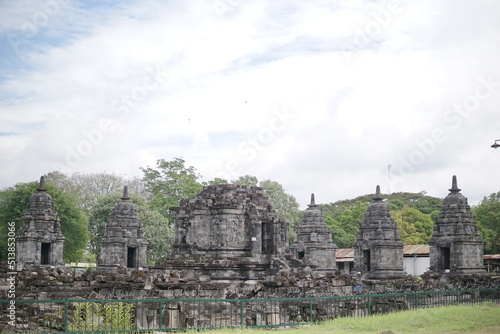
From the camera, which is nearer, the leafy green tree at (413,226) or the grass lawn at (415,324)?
the grass lawn at (415,324)

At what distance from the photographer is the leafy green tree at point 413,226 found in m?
66.3

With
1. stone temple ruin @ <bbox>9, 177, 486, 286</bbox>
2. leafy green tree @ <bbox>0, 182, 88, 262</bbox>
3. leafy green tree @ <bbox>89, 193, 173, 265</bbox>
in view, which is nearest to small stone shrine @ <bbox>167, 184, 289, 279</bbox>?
stone temple ruin @ <bbox>9, 177, 486, 286</bbox>

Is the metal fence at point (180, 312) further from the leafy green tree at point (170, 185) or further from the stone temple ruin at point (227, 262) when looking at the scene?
the leafy green tree at point (170, 185)

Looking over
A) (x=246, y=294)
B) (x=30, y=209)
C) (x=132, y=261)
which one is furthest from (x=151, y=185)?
(x=246, y=294)

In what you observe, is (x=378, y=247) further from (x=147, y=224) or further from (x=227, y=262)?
(x=147, y=224)

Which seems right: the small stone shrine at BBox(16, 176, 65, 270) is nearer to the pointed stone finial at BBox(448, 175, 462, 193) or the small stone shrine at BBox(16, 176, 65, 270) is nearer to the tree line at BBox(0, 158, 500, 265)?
the tree line at BBox(0, 158, 500, 265)

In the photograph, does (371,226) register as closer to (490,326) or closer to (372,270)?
(372,270)

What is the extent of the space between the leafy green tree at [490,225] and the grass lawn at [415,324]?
129ft

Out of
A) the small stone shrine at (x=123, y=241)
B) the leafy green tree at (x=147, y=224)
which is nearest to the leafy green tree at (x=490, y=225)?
the leafy green tree at (x=147, y=224)

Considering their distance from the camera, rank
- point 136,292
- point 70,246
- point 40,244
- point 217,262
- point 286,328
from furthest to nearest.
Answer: point 70,246
point 40,244
point 217,262
point 136,292
point 286,328

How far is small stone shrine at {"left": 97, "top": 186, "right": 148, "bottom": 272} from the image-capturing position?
41.8 metres

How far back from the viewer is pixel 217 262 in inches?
1118

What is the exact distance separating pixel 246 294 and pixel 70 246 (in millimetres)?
29434

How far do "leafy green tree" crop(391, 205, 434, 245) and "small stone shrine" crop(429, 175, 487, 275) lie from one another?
89.8 feet
